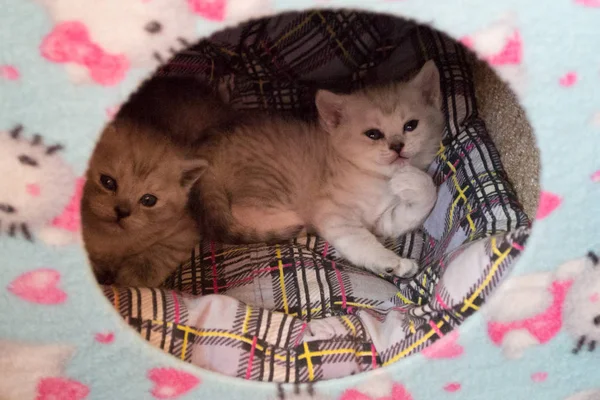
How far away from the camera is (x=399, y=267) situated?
1336mm

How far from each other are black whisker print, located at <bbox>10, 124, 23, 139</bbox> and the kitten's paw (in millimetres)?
890

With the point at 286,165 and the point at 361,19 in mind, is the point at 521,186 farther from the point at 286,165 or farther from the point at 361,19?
the point at 361,19

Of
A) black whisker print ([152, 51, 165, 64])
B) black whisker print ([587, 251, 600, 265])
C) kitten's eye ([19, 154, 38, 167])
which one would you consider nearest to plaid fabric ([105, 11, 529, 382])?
black whisker print ([587, 251, 600, 265])

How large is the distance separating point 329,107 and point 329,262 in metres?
0.43

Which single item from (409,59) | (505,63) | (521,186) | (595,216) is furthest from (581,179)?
(409,59)

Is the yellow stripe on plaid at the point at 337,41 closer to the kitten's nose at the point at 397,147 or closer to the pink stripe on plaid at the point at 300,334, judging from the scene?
the kitten's nose at the point at 397,147

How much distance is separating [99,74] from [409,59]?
3.82 ft

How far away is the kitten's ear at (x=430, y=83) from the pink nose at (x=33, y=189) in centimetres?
101

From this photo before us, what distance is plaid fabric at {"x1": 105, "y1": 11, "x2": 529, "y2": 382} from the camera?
1016mm

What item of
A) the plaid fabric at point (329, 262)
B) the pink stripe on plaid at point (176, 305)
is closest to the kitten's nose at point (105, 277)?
the plaid fabric at point (329, 262)

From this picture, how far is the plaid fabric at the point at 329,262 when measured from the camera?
1.02 meters

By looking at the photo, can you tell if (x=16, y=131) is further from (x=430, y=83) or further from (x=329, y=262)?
(x=430, y=83)

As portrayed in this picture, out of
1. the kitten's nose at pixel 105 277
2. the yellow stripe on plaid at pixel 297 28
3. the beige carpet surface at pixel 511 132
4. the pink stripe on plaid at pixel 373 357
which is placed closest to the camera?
the pink stripe on plaid at pixel 373 357

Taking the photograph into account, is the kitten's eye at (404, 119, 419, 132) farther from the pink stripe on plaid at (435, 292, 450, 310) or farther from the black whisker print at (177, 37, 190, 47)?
the black whisker print at (177, 37, 190, 47)
